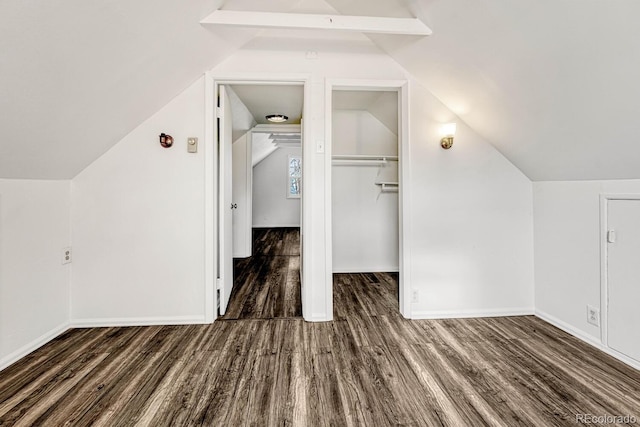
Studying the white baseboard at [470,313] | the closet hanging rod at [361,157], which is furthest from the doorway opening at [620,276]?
the closet hanging rod at [361,157]

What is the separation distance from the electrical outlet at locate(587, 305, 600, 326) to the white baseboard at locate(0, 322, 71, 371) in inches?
157

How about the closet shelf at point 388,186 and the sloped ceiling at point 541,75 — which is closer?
the sloped ceiling at point 541,75

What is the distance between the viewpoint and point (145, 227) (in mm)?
2418

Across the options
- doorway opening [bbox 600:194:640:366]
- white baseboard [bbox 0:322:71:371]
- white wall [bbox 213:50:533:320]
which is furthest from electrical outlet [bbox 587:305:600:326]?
white baseboard [bbox 0:322:71:371]

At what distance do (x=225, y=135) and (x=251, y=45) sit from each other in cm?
79

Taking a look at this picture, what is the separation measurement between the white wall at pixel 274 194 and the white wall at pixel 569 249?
642cm

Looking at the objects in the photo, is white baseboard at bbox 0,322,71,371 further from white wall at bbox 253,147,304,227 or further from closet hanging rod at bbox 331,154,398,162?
white wall at bbox 253,147,304,227

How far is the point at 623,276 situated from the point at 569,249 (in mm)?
391

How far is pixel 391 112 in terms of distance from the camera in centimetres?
355

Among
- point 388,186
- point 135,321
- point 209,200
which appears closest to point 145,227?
point 209,200

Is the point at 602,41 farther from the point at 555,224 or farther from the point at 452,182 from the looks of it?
the point at 555,224

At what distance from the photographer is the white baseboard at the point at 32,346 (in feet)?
6.05

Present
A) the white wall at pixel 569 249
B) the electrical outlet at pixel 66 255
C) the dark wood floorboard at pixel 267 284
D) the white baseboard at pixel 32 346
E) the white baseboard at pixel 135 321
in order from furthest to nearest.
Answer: the dark wood floorboard at pixel 267 284 < the white baseboard at pixel 135 321 < the electrical outlet at pixel 66 255 < the white wall at pixel 569 249 < the white baseboard at pixel 32 346

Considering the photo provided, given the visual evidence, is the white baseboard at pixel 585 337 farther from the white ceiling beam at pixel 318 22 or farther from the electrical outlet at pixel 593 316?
the white ceiling beam at pixel 318 22
